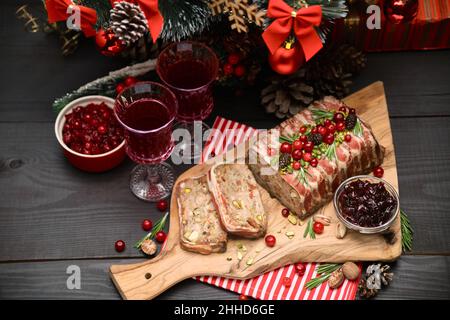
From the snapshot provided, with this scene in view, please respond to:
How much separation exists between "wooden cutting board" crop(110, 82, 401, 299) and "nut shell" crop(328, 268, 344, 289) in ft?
0.16

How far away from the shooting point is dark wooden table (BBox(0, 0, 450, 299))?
3.02 m

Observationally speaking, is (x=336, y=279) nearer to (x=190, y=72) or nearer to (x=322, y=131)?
(x=322, y=131)

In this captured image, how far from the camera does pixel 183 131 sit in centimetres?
333

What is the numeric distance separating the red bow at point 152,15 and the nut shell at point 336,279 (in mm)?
1087

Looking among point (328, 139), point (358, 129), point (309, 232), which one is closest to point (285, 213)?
point (309, 232)

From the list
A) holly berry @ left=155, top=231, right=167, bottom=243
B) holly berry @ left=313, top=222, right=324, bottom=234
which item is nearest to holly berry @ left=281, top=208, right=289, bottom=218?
holly berry @ left=313, top=222, right=324, bottom=234

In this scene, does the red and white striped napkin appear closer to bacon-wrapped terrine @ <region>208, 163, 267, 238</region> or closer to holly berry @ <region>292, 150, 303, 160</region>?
bacon-wrapped terrine @ <region>208, 163, 267, 238</region>

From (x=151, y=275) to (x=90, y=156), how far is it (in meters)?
0.52

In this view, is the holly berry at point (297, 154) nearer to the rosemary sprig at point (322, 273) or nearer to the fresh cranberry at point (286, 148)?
the fresh cranberry at point (286, 148)

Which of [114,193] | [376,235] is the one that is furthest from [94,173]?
[376,235]

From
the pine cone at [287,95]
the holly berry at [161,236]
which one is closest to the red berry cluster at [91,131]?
the holly berry at [161,236]

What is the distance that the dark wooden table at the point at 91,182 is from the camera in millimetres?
3016

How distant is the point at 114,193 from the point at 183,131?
0.39 meters

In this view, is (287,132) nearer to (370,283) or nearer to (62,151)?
(370,283)
